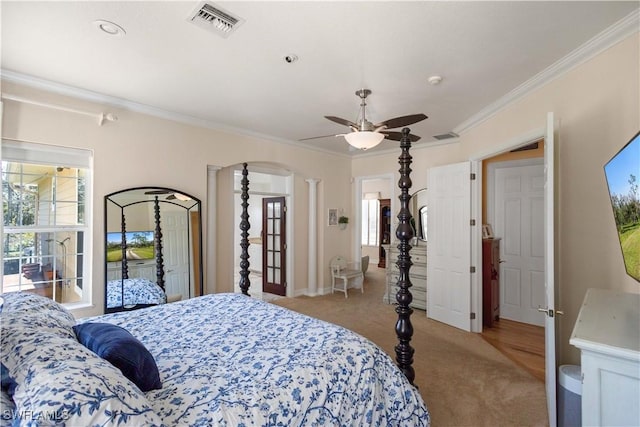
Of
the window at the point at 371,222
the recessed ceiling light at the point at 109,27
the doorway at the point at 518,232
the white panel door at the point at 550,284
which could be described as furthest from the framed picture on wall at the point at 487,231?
the window at the point at 371,222

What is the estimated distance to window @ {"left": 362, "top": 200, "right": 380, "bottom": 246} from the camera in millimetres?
9181

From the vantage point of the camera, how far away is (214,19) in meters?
1.94

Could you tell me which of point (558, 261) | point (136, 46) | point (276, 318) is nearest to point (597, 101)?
point (558, 261)

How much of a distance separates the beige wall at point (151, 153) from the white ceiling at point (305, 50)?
0.90ft

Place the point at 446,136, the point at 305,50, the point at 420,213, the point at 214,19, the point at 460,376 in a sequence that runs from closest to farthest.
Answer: the point at 214,19 < the point at 305,50 < the point at 460,376 < the point at 446,136 < the point at 420,213

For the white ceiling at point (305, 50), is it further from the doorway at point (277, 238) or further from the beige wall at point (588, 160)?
the doorway at point (277, 238)

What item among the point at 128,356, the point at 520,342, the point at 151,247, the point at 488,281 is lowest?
the point at 520,342

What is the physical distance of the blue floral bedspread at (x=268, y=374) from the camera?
1239 millimetres

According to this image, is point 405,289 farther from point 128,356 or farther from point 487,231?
point 487,231

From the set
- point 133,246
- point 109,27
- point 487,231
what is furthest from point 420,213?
point 109,27

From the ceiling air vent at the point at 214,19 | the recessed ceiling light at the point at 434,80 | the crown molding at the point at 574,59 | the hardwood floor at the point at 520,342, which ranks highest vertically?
the ceiling air vent at the point at 214,19

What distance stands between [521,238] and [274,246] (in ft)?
12.9

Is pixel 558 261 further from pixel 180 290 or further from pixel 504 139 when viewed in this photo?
pixel 180 290

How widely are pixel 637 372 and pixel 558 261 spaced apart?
5.97 feet
